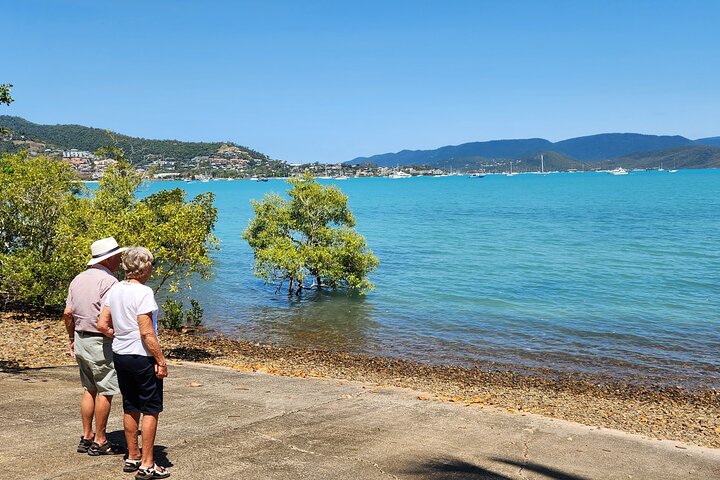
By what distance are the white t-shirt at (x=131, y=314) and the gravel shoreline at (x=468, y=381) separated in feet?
23.2

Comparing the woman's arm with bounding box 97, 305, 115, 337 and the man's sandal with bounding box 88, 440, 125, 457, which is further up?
the woman's arm with bounding box 97, 305, 115, 337

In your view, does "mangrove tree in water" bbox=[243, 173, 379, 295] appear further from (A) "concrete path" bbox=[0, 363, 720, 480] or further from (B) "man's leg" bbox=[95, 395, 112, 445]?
(B) "man's leg" bbox=[95, 395, 112, 445]

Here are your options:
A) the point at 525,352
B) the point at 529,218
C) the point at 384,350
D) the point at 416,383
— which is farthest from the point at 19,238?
the point at 529,218

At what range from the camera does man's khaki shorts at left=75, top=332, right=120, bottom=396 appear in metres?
6.58

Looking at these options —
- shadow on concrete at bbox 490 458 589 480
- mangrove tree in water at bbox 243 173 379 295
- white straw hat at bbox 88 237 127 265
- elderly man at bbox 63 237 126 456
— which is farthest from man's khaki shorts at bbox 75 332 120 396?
mangrove tree in water at bbox 243 173 379 295

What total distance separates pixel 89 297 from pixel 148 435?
167 cm

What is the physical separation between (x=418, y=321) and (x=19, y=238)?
47.9ft

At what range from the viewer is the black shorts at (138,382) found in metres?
5.95

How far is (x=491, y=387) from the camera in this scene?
49.6 ft

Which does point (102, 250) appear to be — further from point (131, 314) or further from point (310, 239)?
point (310, 239)

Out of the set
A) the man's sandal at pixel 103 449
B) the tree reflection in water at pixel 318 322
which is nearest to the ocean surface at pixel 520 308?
the tree reflection in water at pixel 318 322

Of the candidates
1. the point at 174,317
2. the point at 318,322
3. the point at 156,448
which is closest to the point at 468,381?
the point at 318,322

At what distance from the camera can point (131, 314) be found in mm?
5957

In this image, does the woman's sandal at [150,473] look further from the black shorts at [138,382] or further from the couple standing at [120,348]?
the black shorts at [138,382]
